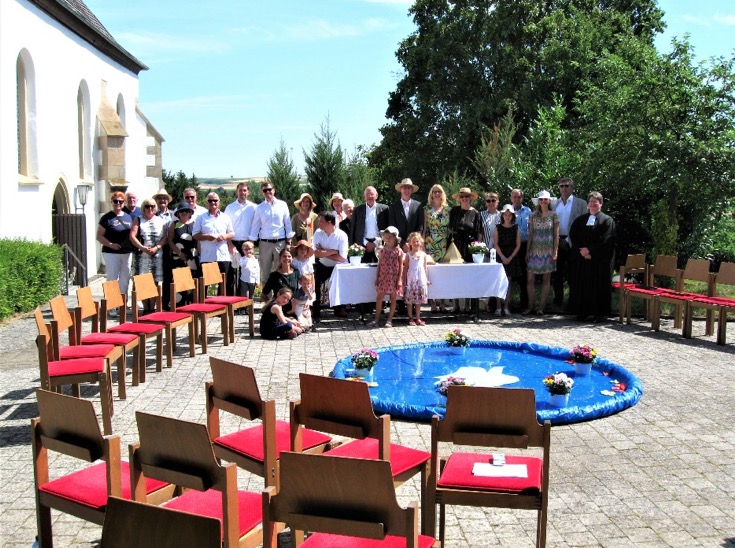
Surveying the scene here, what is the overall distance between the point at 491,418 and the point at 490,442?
0.14 metres

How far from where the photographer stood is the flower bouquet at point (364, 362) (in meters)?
9.61

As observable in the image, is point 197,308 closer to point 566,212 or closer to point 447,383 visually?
point 447,383

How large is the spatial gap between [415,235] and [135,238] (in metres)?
4.61

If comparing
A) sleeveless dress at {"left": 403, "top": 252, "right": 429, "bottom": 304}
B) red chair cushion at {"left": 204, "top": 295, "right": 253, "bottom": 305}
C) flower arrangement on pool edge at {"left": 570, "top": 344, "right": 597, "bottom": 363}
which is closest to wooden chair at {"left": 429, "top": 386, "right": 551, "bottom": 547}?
flower arrangement on pool edge at {"left": 570, "top": 344, "right": 597, "bottom": 363}

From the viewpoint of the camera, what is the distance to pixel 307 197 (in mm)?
14758

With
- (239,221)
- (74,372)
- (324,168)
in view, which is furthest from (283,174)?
(74,372)

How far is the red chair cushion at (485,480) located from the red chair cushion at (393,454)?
0.19m

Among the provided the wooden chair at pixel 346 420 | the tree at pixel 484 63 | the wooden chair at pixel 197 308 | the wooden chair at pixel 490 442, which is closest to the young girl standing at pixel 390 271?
the wooden chair at pixel 197 308

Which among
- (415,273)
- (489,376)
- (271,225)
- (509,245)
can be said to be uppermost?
(271,225)

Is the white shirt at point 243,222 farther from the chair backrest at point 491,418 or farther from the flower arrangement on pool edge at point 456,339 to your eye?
the chair backrest at point 491,418

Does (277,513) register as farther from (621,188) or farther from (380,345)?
(621,188)

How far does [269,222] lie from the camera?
14.6 meters

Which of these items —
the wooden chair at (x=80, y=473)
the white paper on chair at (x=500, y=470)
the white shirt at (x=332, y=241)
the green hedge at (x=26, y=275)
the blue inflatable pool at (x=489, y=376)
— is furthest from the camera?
the green hedge at (x=26, y=275)

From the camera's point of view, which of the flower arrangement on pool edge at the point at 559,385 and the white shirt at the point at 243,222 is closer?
the flower arrangement on pool edge at the point at 559,385
